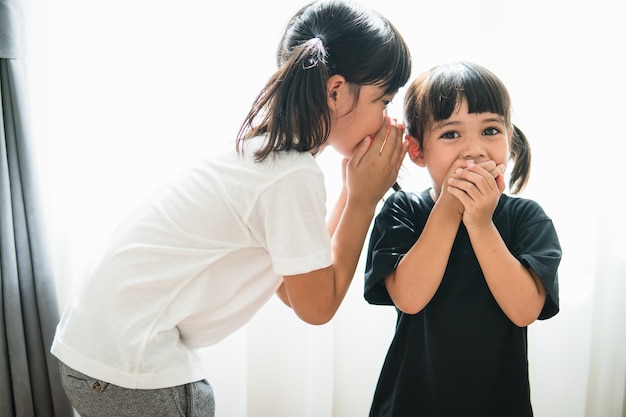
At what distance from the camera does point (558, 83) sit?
1508 millimetres

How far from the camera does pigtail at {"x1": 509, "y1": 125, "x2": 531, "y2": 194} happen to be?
1.17 meters

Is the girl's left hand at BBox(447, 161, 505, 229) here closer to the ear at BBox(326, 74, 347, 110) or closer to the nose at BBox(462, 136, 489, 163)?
the nose at BBox(462, 136, 489, 163)

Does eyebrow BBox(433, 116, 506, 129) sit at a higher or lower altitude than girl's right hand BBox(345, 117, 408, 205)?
higher

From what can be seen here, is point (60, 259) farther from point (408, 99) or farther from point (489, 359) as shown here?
point (489, 359)

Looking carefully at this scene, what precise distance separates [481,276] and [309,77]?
475 mm

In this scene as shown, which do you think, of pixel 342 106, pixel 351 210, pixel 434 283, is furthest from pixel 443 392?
pixel 342 106

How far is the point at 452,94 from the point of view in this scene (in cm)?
104

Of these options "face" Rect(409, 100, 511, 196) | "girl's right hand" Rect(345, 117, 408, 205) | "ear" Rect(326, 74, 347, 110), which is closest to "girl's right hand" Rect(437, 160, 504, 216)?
"face" Rect(409, 100, 511, 196)

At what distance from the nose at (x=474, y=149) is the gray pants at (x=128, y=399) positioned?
25.2 inches

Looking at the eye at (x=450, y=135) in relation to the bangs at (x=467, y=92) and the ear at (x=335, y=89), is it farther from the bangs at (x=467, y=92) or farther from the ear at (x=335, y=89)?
the ear at (x=335, y=89)

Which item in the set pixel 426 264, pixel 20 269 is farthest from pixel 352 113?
pixel 20 269

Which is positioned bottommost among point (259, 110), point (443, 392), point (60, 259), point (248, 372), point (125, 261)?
point (248, 372)

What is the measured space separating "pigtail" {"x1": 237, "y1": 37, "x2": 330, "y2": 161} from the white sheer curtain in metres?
0.49

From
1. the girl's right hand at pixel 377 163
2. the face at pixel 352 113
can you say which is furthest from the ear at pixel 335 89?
the girl's right hand at pixel 377 163
